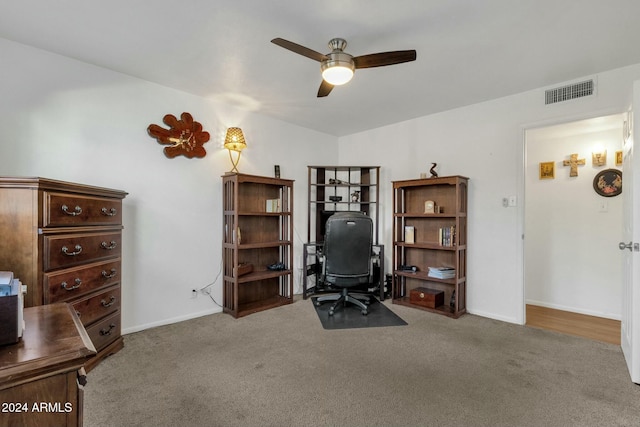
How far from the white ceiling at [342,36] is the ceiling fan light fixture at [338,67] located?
0.62 ft

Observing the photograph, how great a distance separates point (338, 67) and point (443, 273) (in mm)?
2605

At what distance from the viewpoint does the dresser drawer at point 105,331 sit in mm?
2271

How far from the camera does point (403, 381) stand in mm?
2107

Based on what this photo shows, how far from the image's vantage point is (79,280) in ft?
7.04

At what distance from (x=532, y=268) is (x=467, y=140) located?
6.52ft

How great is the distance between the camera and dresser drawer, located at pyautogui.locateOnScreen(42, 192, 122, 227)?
6.33 feet

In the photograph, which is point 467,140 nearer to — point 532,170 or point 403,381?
point 532,170

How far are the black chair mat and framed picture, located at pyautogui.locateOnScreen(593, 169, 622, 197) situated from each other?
288 centimetres

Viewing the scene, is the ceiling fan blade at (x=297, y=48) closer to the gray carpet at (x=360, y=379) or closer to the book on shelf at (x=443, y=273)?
the gray carpet at (x=360, y=379)

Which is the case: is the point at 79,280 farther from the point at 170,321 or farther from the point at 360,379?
the point at 360,379

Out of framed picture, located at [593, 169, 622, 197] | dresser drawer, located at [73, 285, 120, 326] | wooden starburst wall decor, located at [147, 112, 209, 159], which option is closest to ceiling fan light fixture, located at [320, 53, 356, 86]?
wooden starburst wall decor, located at [147, 112, 209, 159]

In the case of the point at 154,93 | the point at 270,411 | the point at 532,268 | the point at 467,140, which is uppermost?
the point at 154,93

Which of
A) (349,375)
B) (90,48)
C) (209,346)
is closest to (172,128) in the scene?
(90,48)

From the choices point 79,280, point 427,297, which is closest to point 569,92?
point 427,297
